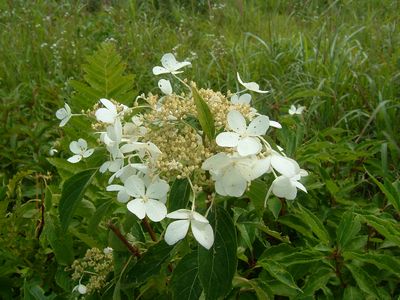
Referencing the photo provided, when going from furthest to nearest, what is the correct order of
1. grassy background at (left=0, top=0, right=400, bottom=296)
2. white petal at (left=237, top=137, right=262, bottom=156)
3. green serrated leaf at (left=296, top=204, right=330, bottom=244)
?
grassy background at (left=0, top=0, right=400, bottom=296)
green serrated leaf at (left=296, top=204, right=330, bottom=244)
white petal at (left=237, top=137, right=262, bottom=156)

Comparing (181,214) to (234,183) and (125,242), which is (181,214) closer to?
(234,183)

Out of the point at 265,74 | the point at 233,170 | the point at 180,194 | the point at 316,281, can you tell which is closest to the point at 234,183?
the point at 233,170

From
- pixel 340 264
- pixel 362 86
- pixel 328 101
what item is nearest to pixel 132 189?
pixel 340 264

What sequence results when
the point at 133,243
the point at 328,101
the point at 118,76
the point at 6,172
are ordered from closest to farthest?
the point at 133,243, the point at 118,76, the point at 6,172, the point at 328,101

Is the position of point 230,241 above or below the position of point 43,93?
above

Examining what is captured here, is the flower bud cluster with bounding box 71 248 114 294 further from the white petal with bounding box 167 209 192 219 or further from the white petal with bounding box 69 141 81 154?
the white petal with bounding box 167 209 192 219

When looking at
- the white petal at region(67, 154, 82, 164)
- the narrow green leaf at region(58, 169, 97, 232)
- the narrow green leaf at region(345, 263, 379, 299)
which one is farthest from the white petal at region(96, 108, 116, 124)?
the narrow green leaf at region(345, 263, 379, 299)

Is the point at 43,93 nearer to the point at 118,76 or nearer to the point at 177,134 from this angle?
the point at 118,76
